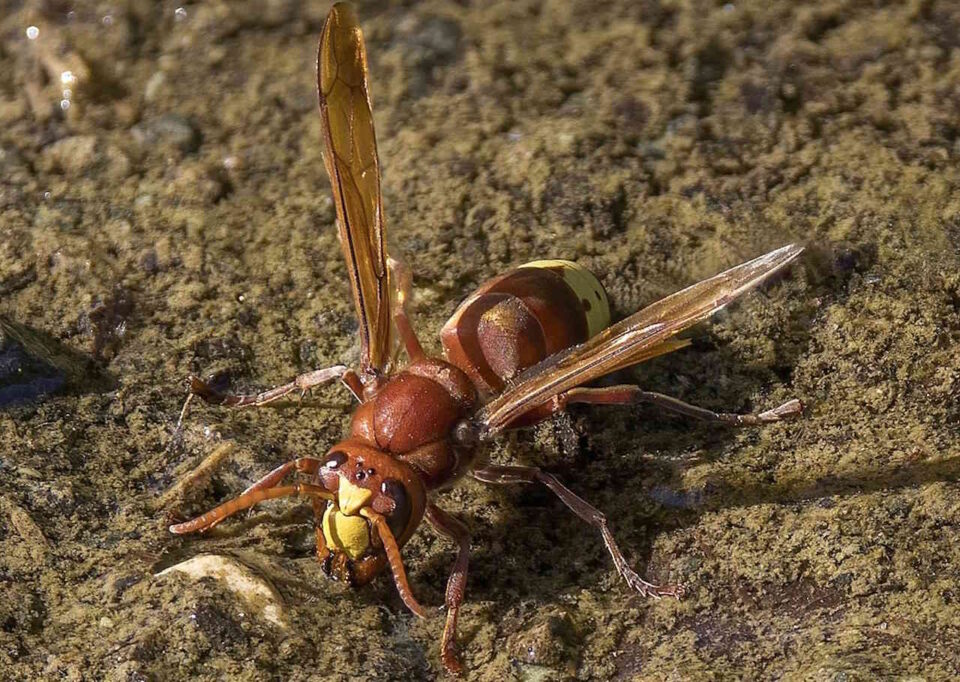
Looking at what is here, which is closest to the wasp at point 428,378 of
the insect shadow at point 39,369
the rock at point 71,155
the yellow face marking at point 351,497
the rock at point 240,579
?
the yellow face marking at point 351,497

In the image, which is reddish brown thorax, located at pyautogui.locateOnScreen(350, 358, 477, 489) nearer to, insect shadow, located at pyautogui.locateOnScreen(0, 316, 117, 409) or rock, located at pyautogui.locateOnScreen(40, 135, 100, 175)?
insect shadow, located at pyautogui.locateOnScreen(0, 316, 117, 409)

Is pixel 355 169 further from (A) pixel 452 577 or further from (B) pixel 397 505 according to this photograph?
(A) pixel 452 577

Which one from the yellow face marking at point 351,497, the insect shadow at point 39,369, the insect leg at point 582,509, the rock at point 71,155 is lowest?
the insect leg at point 582,509

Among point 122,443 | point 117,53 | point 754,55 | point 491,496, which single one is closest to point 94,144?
point 117,53

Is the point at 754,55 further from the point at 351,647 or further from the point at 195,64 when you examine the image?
the point at 351,647

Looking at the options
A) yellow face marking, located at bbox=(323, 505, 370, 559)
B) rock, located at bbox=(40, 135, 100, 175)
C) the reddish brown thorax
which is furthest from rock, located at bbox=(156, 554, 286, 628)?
rock, located at bbox=(40, 135, 100, 175)

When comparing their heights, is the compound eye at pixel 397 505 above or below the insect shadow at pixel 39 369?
below

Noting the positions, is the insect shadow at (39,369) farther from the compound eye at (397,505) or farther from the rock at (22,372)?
the compound eye at (397,505)
